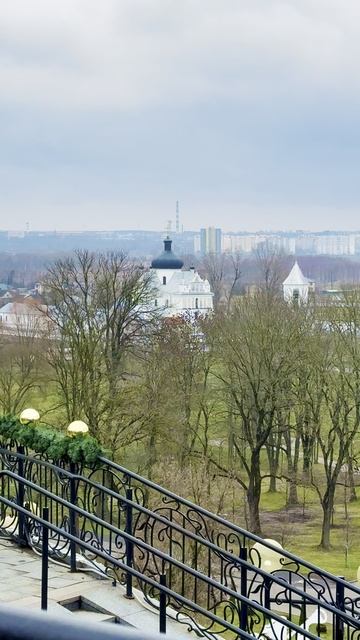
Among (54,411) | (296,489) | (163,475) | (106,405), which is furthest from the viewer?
(296,489)

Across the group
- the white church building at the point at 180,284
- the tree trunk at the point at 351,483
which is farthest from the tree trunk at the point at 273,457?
the white church building at the point at 180,284

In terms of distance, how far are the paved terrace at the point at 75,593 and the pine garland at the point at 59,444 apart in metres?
1.13

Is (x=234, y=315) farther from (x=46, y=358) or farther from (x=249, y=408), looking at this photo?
(x=46, y=358)

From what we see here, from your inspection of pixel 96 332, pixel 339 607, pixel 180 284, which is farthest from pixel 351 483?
pixel 180 284

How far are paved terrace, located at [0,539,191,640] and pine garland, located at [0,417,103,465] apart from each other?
44.4 inches

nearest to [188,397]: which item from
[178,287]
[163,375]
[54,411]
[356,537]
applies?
[163,375]

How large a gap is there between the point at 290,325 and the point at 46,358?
29.8 ft

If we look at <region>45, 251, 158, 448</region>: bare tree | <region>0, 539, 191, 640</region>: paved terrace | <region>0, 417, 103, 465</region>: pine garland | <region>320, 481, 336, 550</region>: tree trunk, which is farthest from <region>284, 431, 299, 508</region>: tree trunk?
<region>0, 539, 191, 640</region>: paved terrace

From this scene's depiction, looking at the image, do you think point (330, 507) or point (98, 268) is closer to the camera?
point (330, 507)

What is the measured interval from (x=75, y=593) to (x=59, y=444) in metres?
1.81

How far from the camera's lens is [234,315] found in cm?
3259

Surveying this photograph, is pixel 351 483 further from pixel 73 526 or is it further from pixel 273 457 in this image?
pixel 73 526

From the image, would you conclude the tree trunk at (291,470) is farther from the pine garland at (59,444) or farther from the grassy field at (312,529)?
the pine garland at (59,444)

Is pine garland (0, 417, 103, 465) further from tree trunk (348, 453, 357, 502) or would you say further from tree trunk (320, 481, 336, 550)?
tree trunk (348, 453, 357, 502)
